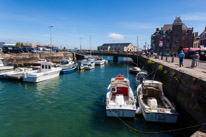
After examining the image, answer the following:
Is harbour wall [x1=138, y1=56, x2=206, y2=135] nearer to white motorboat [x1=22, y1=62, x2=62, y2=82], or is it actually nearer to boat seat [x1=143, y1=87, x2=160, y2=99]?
boat seat [x1=143, y1=87, x2=160, y2=99]

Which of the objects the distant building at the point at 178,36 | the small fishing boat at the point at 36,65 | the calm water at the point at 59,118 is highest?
the distant building at the point at 178,36

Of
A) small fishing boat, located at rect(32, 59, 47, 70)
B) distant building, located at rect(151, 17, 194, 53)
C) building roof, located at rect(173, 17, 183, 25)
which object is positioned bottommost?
small fishing boat, located at rect(32, 59, 47, 70)

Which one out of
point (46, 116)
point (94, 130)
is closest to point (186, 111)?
point (94, 130)

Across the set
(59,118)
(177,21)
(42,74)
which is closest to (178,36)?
(177,21)

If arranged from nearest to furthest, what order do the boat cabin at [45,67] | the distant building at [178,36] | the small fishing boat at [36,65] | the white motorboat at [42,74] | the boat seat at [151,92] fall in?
1. the boat seat at [151,92]
2. the white motorboat at [42,74]
3. the boat cabin at [45,67]
4. the small fishing boat at [36,65]
5. the distant building at [178,36]

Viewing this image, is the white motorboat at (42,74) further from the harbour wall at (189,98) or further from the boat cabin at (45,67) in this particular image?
the harbour wall at (189,98)

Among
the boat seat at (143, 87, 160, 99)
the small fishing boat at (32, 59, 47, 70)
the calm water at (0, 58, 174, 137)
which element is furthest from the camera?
the small fishing boat at (32, 59, 47, 70)

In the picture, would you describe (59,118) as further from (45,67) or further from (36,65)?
(36,65)

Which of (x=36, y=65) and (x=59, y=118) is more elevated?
(x=36, y=65)

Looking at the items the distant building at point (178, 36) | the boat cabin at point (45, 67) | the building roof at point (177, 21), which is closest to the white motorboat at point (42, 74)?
the boat cabin at point (45, 67)

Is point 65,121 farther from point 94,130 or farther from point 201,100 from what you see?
point 201,100

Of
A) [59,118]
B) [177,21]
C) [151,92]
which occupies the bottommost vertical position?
[59,118]

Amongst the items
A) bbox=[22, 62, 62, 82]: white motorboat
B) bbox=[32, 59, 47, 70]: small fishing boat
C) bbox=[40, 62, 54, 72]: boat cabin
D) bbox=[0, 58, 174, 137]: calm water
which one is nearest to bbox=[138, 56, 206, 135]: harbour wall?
bbox=[0, 58, 174, 137]: calm water

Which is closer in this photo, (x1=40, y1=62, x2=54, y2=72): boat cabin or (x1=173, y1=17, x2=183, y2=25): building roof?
(x1=40, y1=62, x2=54, y2=72): boat cabin
